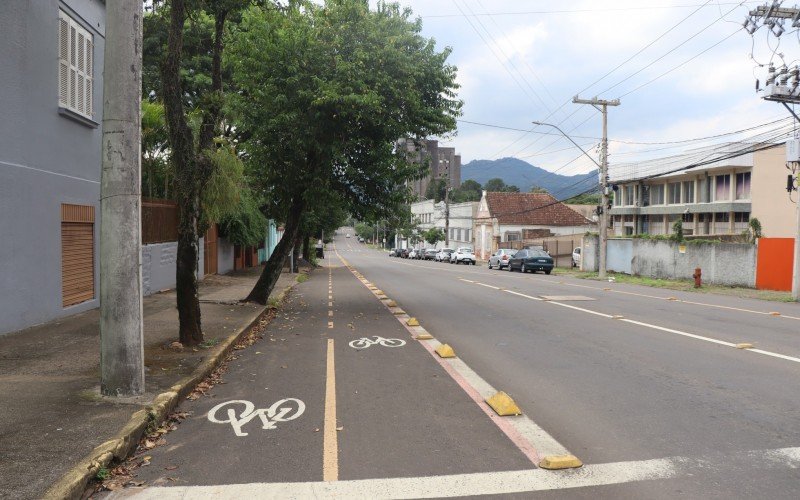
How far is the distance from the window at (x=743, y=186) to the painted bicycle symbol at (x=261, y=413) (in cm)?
3900

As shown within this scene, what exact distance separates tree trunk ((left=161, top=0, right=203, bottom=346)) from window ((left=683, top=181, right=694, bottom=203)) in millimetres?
41477

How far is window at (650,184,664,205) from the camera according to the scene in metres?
46.1

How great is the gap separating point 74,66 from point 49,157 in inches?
84.0

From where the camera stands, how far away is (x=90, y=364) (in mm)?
7504

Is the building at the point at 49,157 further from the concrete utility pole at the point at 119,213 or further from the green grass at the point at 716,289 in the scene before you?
the green grass at the point at 716,289

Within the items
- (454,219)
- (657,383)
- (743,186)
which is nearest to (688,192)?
(743,186)

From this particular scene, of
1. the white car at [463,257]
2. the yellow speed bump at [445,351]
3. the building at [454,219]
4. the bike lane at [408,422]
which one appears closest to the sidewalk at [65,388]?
the bike lane at [408,422]

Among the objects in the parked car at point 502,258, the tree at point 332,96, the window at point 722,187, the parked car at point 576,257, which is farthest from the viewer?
the parked car at point 576,257

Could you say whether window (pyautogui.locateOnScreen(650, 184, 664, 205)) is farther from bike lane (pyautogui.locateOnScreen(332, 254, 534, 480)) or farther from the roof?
bike lane (pyautogui.locateOnScreen(332, 254, 534, 480))

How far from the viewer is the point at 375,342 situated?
10117 millimetres

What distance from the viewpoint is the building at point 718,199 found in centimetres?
3641

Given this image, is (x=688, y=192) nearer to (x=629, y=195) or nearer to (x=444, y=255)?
(x=629, y=195)

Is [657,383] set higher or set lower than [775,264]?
lower

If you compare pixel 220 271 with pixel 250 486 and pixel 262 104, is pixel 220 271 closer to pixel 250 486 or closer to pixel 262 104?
pixel 262 104
